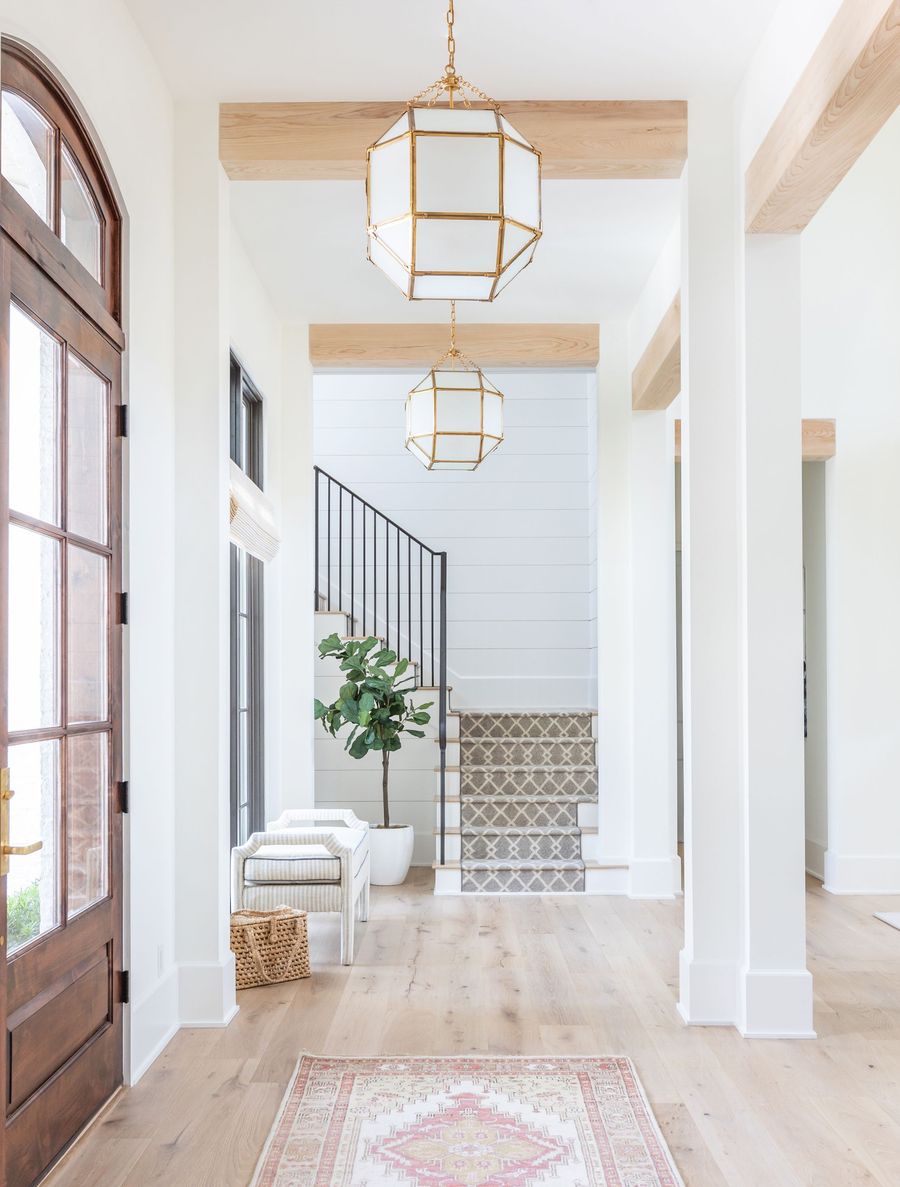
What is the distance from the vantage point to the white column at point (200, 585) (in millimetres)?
4191

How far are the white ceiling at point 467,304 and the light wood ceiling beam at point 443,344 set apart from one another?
0.08 metres

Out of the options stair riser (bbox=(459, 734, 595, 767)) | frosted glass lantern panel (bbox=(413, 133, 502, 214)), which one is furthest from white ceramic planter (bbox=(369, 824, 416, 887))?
frosted glass lantern panel (bbox=(413, 133, 502, 214))

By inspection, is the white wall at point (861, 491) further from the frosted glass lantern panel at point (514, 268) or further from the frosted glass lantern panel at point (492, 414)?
the frosted glass lantern panel at point (514, 268)

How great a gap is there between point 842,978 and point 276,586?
12.1 feet

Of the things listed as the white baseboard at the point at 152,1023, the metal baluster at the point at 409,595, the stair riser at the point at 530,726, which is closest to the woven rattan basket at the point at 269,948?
the white baseboard at the point at 152,1023

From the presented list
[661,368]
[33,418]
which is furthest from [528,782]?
[33,418]

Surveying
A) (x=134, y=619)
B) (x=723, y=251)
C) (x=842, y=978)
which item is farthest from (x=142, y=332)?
(x=842, y=978)

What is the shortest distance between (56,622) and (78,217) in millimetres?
1224

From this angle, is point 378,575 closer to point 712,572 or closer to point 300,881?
point 300,881

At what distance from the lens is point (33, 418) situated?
2.91m

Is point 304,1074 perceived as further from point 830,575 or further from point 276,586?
point 830,575

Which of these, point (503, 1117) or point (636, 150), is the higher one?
point (636, 150)

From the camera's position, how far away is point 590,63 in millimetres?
4027

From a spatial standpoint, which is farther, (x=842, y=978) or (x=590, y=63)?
(x=842, y=978)
